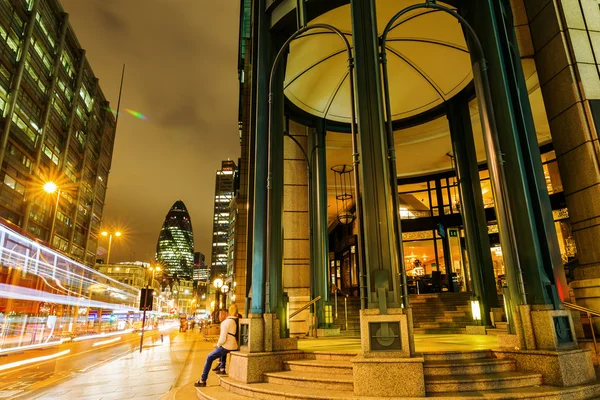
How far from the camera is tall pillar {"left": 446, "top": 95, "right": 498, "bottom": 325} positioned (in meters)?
11.6

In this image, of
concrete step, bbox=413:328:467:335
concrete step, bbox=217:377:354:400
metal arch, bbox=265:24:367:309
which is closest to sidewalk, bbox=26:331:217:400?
concrete step, bbox=217:377:354:400

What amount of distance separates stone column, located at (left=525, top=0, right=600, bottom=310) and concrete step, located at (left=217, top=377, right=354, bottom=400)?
20.6ft

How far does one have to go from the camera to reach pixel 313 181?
1452 cm

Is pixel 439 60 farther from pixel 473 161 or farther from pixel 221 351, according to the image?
pixel 221 351

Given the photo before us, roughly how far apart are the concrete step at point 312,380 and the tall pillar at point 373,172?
4.48 ft

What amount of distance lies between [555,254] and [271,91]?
24.6 feet

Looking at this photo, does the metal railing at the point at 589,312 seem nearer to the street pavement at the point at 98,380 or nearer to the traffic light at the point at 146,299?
the street pavement at the point at 98,380

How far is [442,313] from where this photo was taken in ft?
49.9

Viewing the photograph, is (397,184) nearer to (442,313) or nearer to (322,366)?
(322,366)

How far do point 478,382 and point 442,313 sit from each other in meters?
10.0

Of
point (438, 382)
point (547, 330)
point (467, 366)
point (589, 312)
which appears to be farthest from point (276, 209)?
point (589, 312)

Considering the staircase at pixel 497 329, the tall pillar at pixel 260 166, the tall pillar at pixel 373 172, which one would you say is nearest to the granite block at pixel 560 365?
the tall pillar at pixel 373 172

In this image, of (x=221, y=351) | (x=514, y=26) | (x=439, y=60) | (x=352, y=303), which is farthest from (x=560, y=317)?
(x=352, y=303)

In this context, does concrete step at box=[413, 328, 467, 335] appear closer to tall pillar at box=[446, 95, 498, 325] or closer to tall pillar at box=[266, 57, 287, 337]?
tall pillar at box=[446, 95, 498, 325]
